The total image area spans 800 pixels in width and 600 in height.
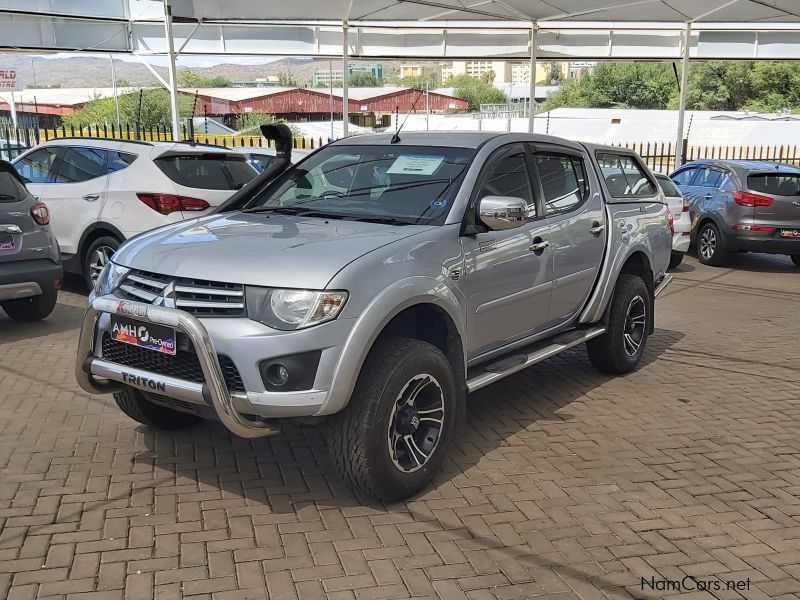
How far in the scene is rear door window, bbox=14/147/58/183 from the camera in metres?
9.08

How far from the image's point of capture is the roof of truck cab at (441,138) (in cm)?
507

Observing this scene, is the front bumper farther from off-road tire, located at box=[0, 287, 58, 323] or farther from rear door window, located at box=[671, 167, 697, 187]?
rear door window, located at box=[671, 167, 697, 187]

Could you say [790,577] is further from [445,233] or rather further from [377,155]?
[377,155]

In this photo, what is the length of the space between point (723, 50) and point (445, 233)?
52.1 ft

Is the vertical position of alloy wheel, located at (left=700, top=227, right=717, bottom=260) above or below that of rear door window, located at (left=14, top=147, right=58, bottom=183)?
below

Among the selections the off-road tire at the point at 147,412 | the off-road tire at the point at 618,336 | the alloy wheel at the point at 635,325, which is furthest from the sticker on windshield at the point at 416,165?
the alloy wheel at the point at 635,325

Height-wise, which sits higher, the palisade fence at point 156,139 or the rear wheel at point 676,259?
the palisade fence at point 156,139

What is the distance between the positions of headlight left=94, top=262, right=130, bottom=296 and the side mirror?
1955 mm

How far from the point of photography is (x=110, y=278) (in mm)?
4188

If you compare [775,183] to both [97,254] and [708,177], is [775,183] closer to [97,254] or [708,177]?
[708,177]

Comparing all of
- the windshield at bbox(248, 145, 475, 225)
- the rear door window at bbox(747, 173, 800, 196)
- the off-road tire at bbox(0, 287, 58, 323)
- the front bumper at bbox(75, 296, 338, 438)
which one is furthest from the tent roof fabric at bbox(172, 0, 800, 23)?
the front bumper at bbox(75, 296, 338, 438)

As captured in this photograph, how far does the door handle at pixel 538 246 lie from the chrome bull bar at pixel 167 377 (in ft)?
7.07

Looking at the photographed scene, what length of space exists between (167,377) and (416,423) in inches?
50.1

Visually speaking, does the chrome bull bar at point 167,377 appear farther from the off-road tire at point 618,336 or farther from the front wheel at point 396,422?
the off-road tire at point 618,336
